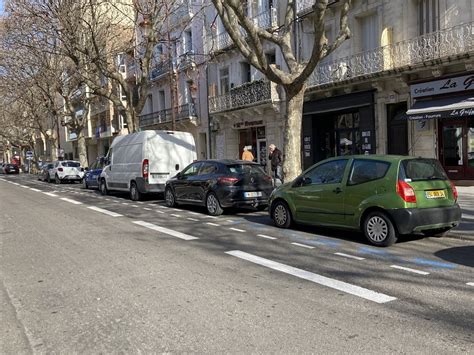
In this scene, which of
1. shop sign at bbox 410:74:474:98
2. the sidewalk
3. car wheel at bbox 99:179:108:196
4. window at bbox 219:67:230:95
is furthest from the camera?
window at bbox 219:67:230:95

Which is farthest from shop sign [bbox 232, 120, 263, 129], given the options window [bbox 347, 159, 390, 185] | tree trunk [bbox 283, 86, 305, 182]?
window [bbox 347, 159, 390, 185]

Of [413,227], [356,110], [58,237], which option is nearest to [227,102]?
[356,110]

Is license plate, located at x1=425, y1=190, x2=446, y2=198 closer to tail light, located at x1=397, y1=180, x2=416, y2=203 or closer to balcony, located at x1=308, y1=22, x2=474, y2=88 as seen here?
tail light, located at x1=397, y1=180, x2=416, y2=203

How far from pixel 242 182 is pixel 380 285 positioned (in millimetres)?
6739

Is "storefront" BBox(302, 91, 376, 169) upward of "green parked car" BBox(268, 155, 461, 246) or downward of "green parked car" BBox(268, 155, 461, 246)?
upward

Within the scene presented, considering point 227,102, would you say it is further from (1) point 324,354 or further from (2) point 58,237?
(1) point 324,354

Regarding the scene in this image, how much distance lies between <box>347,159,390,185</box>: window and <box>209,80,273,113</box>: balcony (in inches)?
572

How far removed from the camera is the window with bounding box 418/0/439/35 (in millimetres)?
15837

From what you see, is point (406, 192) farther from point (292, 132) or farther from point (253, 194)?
point (292, 132)

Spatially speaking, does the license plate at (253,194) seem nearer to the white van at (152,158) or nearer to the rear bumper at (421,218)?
the rear bumper at (421,218)

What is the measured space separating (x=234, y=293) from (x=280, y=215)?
4748mm

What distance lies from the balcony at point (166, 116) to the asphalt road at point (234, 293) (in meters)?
20.9

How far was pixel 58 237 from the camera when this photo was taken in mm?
9305

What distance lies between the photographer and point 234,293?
5.27 m
